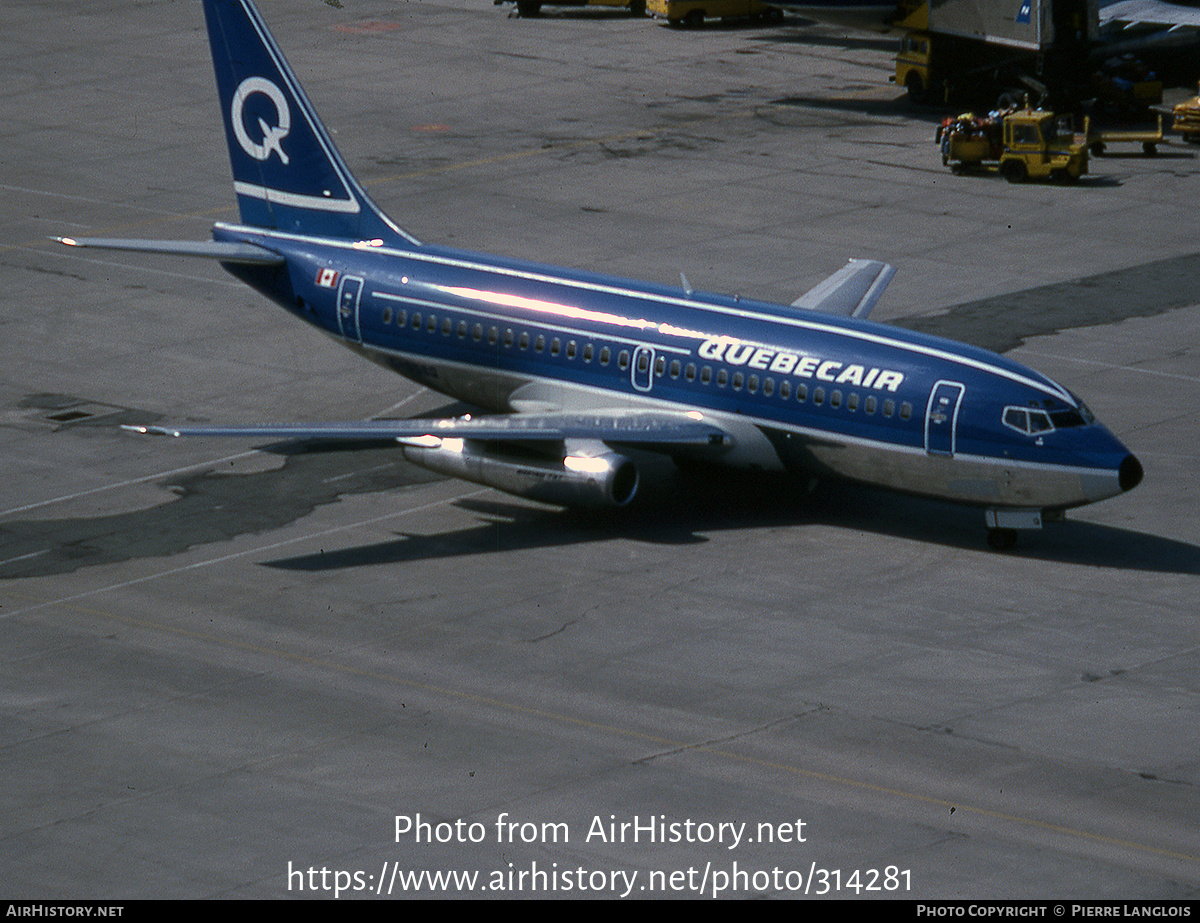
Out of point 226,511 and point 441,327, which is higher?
point 441,327

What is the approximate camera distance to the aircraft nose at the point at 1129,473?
4009cm

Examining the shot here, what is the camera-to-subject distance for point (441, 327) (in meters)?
47.4

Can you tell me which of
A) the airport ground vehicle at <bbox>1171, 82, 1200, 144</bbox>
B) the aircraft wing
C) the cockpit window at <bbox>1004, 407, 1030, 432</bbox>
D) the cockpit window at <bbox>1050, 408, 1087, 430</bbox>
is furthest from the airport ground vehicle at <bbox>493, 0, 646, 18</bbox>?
the cockpit window at <bbox>1050, 408, 1087, 430</bbox>

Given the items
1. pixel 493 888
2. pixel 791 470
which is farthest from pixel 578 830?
pixel 791 470

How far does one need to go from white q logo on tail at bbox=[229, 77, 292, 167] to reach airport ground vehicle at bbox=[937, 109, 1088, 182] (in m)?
31.5

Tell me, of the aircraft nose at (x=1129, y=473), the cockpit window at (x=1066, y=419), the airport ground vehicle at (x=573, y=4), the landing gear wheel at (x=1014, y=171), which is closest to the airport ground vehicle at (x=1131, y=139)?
the landing gear wheel at (x=1014, y=171)

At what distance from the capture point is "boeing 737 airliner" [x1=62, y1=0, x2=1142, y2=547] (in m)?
41.0

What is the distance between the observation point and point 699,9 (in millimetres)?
98562

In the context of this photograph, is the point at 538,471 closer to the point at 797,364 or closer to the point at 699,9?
the point at 797,364

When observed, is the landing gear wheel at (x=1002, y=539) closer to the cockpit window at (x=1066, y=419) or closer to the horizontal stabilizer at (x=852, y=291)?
the cockpit window at (x=1066, y=419)

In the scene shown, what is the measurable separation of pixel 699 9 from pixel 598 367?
57487mm

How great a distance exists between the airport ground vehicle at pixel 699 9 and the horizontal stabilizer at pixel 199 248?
2032 inches

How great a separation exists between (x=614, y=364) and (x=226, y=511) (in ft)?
31.5

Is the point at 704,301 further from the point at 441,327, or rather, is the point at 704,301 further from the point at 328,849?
the point at 328,849
